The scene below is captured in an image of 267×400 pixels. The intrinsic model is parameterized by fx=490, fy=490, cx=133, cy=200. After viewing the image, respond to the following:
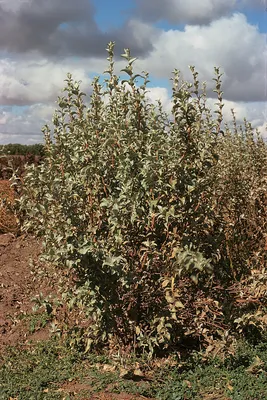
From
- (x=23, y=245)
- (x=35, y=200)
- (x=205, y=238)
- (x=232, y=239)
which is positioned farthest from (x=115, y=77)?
(x=23, y=245)

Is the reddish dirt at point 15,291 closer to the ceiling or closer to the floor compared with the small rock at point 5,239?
closer to the floor

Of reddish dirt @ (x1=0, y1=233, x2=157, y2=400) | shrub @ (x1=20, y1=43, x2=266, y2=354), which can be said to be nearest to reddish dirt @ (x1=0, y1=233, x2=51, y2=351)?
reddish dirt @ (x1=0, y1=233, x2=157, y2=400)

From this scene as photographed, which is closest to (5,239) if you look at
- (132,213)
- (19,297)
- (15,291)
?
(15,291)

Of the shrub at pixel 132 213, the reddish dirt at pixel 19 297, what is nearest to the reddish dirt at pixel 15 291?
the reddish dirt at pixel 19 297

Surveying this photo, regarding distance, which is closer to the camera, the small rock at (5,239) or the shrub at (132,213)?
the shrub at (132,213)

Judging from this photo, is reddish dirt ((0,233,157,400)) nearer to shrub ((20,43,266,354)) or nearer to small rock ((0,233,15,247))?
small rock ((0,233,15,247))

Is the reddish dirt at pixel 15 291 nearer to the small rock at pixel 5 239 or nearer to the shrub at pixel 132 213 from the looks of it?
the small rock at pixel 5 239

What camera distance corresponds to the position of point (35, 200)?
3908 mm

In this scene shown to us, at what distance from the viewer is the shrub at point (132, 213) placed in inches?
135

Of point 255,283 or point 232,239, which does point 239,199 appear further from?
point 255,283

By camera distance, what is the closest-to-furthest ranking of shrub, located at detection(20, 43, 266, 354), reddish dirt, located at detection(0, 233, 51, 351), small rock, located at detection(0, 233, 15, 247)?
shrub, located at detection(20, 43, 266, 354) < reddish dirt, located at detection(0, 233, 51, 351) < small rock, located at detection(0, 233, 15, 247)

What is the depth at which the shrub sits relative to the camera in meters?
3.42

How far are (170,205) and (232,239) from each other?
1167mm

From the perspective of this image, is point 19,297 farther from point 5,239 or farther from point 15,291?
point 5,239
